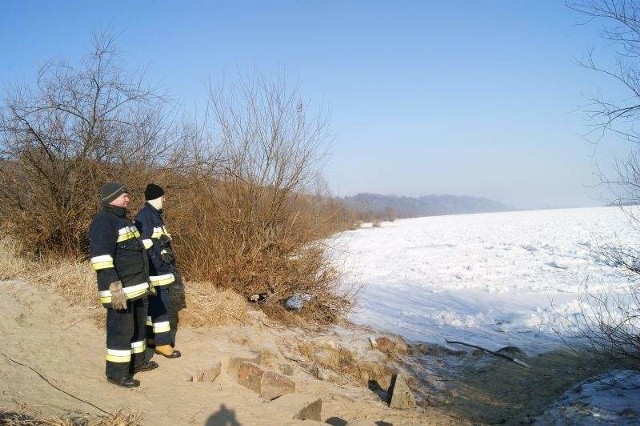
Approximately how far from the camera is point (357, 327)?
1110 cm

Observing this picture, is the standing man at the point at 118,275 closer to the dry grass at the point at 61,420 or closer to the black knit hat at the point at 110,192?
the black knit hat at the point at 110,192

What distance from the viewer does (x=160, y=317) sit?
6.73 metres

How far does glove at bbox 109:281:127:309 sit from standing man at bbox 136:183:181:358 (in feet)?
4.23

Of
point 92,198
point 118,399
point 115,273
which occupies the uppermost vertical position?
point 92,198

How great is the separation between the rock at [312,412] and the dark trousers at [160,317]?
2.26 meters

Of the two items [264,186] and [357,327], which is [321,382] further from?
[264,186]

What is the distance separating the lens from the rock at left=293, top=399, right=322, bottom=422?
227 inches

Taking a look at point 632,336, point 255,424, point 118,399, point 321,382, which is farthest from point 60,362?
point 632,336

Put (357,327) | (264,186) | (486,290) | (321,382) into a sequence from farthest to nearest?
(486,290)
(357,327)
(264,186)
(321,382)

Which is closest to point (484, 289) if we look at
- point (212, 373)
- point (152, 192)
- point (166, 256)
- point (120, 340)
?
point (212, 373)

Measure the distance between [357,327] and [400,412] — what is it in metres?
4.16

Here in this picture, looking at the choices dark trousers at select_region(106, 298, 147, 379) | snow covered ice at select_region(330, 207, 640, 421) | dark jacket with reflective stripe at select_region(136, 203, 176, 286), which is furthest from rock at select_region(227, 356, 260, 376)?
snow covered ice at select_region(330, 207, 640, 421)

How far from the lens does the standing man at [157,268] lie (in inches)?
264

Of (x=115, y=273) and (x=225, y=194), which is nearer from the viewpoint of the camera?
(x=115, y=273)
